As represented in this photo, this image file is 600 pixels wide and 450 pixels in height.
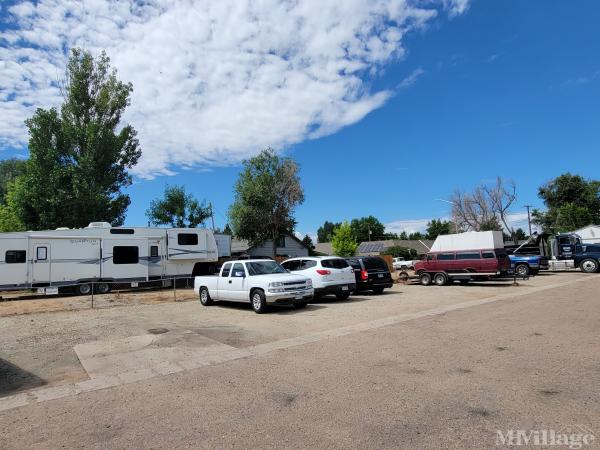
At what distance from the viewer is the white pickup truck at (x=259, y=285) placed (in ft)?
42.4

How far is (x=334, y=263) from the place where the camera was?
16047 mm

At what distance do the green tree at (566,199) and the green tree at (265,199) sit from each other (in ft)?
133

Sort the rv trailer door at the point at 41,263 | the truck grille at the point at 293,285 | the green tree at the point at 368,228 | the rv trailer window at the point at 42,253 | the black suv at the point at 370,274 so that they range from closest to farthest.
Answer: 1. the truck grille at the point at 293,285
2. the black suv at the point at 370,274
3. the rv trailer door at the point at 41,263
4. the rv trailer window at the point at 42,253
5. the green tree at the point at 368,228

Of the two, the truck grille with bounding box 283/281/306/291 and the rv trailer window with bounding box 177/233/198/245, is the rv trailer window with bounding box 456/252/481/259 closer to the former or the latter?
the truck grille with bounding box 283/281/306/291

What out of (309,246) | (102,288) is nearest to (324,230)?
(309,246)

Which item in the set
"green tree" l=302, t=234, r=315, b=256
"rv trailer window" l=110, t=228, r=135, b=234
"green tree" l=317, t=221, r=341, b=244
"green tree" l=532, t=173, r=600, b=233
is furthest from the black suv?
"green tree" l=317, t=221, r=341, b=244

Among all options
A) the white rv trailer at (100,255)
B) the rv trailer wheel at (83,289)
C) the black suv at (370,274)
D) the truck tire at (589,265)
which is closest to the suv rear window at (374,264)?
the black suv at (370,274)

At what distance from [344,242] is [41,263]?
46.7m

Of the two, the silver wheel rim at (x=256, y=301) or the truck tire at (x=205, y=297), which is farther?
the truck tire at (x=205, y=297)

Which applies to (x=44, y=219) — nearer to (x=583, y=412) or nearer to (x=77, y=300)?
(x=77, y=300)

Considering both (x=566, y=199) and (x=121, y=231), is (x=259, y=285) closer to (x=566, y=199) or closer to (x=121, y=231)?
(x=121, y=231)

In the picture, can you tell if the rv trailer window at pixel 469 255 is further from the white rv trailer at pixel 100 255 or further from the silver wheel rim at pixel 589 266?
the silver wheel rim at pixel 589 266

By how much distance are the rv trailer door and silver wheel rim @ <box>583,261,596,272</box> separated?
34410 mm

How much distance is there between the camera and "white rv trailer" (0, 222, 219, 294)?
19.5 m
